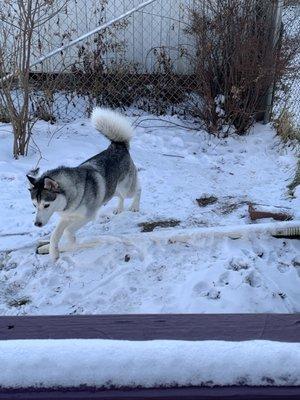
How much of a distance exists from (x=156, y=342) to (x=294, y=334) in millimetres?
372

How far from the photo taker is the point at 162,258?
322 centimetres

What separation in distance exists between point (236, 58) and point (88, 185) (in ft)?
9.97

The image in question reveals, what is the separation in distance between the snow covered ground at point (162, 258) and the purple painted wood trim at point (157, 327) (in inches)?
54.9

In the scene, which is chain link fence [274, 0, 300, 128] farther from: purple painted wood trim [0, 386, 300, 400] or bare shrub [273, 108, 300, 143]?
purple painted wood trim [0, 386, 300, 400]

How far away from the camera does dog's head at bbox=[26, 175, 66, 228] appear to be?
3027 mm

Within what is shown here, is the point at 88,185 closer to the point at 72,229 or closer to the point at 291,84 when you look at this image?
the point at 72,229

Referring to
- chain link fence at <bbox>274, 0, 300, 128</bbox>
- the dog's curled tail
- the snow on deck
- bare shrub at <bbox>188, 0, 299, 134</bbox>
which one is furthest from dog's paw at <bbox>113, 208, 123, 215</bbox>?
the snow on deck

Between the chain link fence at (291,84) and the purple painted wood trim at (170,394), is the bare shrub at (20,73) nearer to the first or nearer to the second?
the chain link fence at (291,84)

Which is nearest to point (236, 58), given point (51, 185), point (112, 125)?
point (112, 125)

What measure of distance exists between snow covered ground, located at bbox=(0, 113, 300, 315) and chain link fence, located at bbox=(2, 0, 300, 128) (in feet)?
5.76

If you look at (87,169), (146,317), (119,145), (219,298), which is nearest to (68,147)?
(119,145)

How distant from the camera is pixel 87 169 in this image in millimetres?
Result: 3520

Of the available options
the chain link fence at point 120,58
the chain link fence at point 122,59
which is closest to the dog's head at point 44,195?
the chain link fence at point 122,59

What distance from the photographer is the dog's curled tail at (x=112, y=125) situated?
147 inches
